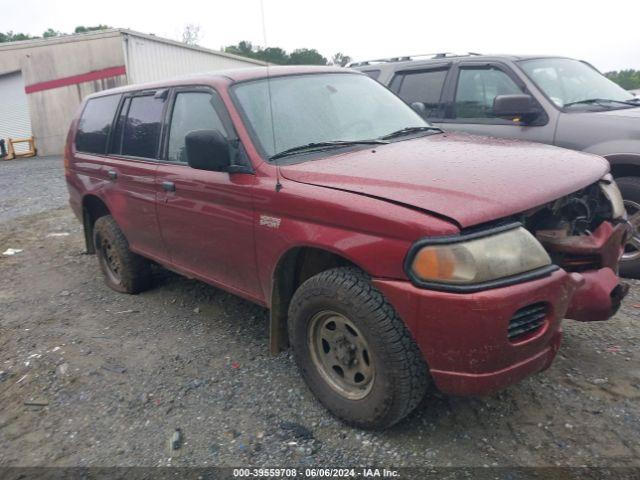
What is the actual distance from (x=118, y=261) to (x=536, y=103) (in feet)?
13.4

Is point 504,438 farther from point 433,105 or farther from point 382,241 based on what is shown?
point 433,105

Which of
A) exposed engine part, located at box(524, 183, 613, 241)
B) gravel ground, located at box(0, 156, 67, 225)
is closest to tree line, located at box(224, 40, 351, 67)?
exposed engine part, located at box(524, 183, 613, 241)

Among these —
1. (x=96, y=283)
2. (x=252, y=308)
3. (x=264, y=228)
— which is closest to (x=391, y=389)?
(x=264, y=228)

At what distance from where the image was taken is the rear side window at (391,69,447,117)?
5766 millimetres

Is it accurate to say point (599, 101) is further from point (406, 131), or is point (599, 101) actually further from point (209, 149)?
point (209, 149)

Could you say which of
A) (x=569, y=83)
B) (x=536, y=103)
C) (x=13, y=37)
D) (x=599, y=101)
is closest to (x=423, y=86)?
(x=536, y=103)

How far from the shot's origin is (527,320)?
2312mm

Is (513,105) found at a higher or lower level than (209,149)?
higher

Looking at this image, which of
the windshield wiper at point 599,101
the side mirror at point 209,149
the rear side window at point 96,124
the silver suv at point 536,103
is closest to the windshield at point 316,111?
the side mirror at point 209,149

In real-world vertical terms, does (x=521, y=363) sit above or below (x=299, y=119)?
below

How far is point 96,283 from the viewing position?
5.46 m

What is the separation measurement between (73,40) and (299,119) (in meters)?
20.6

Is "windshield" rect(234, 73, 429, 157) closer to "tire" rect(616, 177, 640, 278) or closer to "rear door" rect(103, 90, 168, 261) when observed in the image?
"rear door" rect(103, 90, 168, 261)

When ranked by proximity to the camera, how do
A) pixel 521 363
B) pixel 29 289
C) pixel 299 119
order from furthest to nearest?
1. pixel 29 289
2. pixel 299 119
3. pixel 521 363
